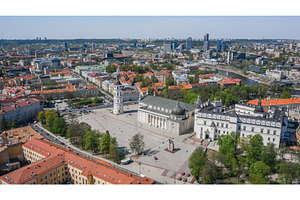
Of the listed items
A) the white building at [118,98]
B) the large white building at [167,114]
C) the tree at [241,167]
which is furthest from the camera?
the white building at [118,98]

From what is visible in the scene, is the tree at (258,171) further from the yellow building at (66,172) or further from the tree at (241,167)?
the yellow building at (66,172)

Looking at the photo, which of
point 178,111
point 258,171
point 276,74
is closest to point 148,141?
Result: point 178,111

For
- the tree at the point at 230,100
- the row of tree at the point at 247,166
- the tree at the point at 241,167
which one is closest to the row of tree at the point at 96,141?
the row of tree at the point at 247,166

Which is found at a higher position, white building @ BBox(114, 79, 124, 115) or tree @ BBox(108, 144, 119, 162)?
white building @ BBox(114, 79, 124, 115)

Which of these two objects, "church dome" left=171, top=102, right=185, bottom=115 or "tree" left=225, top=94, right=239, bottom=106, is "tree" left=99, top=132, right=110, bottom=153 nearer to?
"church dome" left=171, top=102, right=185, bottom=115

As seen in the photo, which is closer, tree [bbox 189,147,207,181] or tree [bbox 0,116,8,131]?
tree [bbox 189,147,207,181]

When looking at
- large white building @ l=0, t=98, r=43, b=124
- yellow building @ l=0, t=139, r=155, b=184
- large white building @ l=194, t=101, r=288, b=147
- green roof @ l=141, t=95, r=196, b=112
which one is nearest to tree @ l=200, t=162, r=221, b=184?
yellow building @ l=0, t=139, r=155, b=184
